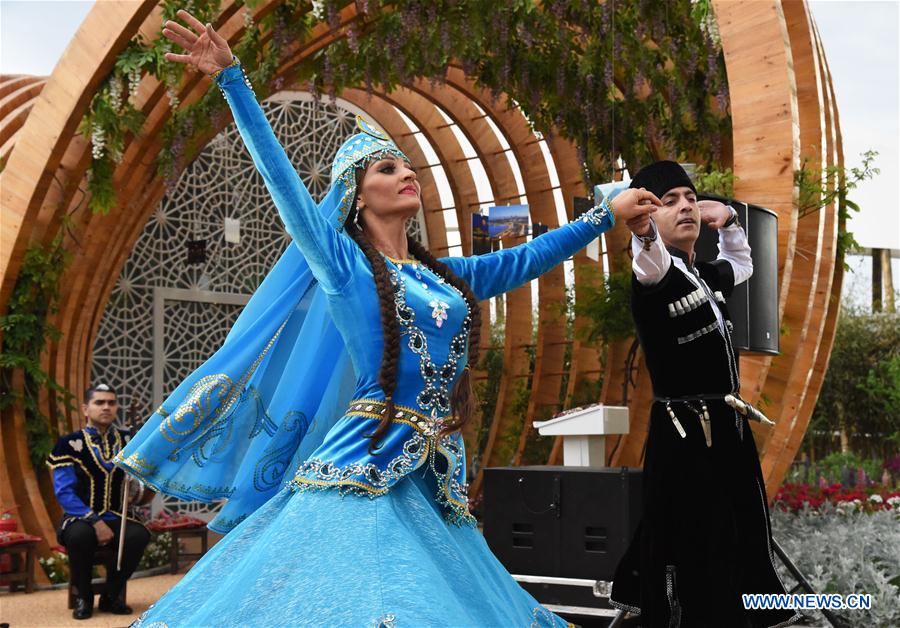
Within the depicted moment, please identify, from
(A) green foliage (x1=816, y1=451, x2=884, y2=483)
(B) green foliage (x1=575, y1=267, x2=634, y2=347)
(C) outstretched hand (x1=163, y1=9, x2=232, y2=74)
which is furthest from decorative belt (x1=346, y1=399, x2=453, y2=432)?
(A) green foliage (x1=816, y1=451, x2=884, y2=483)

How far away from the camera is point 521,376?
473 inches

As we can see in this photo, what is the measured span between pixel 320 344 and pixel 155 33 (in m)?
5.11

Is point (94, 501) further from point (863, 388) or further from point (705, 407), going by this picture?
point (863, 388)

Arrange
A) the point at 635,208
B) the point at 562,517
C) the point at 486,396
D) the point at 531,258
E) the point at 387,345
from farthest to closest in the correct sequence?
the point at 486,396, the point at 562,517, the point at 531,258, the point at 635,208, the point at 387,345

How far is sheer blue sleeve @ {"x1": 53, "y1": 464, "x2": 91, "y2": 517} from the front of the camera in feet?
19.8

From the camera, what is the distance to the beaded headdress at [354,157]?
2.52 m

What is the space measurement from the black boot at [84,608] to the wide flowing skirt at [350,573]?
154 inches

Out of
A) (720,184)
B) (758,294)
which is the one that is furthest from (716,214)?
(720,184)

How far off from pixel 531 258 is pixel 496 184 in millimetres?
9725

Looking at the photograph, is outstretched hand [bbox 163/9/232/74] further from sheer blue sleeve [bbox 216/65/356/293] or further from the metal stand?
the metal stand

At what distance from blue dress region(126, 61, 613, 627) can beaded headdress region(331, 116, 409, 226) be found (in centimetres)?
16

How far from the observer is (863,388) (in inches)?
532

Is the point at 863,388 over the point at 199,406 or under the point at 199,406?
under

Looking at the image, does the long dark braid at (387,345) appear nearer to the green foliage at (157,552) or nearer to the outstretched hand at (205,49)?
the outstretched hand at (205,49)
